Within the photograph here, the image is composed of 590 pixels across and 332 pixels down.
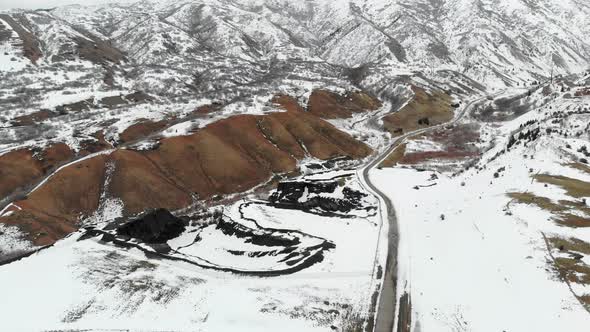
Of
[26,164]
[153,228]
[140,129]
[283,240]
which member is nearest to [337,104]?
[140,129]

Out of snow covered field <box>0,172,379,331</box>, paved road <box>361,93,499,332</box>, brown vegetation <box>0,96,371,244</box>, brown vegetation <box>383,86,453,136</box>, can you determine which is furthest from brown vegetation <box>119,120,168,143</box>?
brown vegetation <box>383,86,453,136</box>

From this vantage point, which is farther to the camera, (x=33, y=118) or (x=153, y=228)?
(x=33, y=118)

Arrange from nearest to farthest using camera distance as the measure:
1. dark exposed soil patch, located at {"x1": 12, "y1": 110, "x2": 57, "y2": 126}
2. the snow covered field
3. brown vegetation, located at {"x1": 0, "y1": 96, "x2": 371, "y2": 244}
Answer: the snow covered field, brown vegetation, located at {"x1": 0, "y1": 96, "x2": 371, "y2": 244}, dark exposed soil patch, located at {"x1": 12, "y1": 110, "x2": 57, "y2": 126}


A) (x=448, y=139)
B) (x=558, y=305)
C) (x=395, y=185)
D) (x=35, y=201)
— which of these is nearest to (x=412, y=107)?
(x=448, y=139)

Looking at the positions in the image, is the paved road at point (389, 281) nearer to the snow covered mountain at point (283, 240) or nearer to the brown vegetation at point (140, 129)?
the snow covered mountain at point (283, 240)

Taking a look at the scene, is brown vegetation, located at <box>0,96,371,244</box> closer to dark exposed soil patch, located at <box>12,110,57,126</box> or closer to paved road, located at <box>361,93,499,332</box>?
paved road, located at <box>361,93,499,332</box>

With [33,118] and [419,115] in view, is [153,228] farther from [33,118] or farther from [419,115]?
[419,115]

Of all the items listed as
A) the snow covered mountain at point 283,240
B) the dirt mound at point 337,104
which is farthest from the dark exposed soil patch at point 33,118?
the dirt mound at point 337,104
